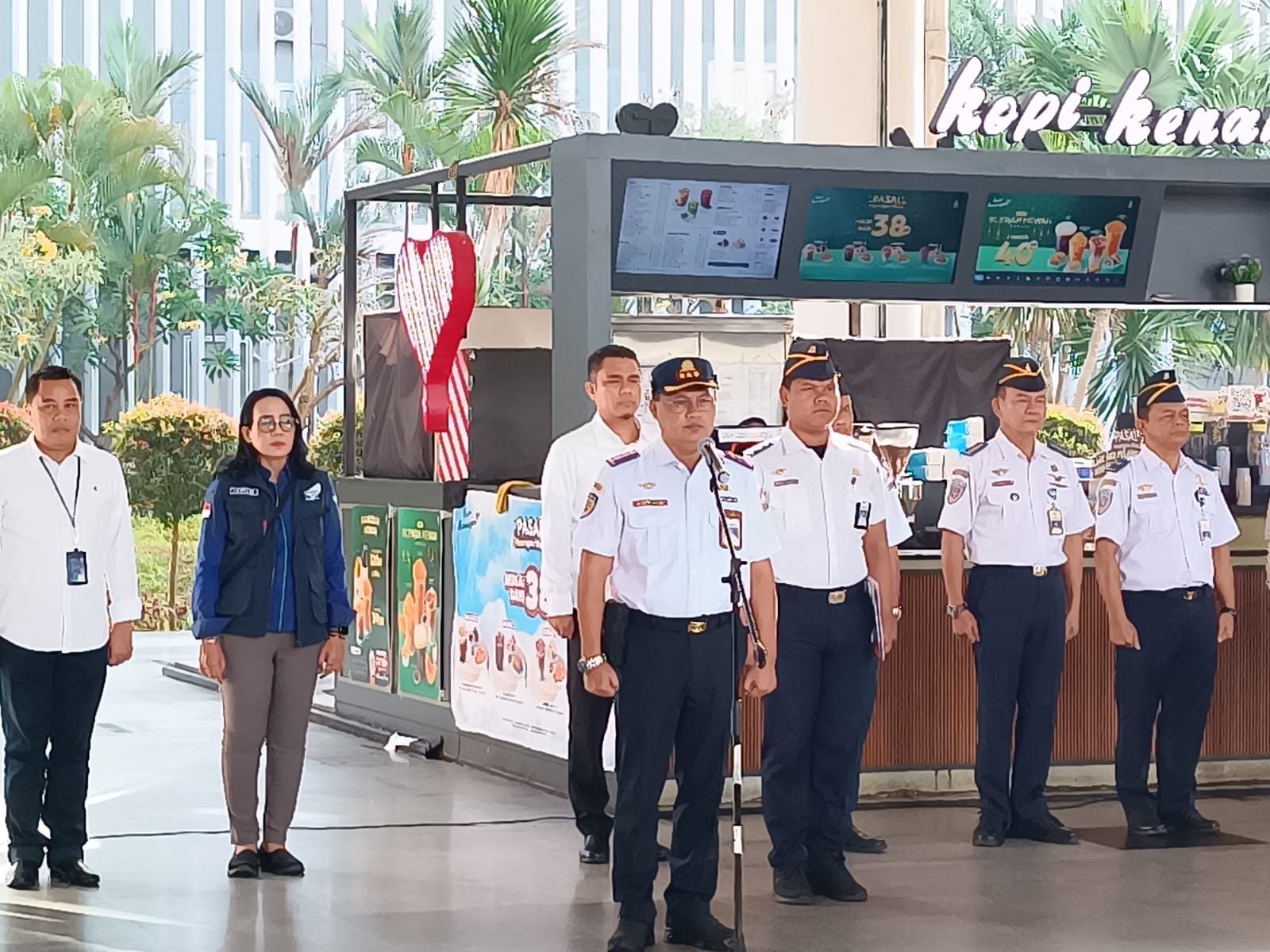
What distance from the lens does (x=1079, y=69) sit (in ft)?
112

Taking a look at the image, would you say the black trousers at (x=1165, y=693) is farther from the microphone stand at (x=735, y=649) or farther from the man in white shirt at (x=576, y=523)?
the microphone stand at (x=735, y=649)

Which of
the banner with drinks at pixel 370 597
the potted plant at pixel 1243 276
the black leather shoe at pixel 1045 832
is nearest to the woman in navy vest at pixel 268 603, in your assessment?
the black leather shoe at pixel 1045 832

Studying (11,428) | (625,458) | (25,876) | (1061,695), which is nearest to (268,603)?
(25,876)

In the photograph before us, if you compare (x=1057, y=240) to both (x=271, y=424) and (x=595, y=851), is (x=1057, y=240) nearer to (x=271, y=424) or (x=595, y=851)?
(x=595, y=851)

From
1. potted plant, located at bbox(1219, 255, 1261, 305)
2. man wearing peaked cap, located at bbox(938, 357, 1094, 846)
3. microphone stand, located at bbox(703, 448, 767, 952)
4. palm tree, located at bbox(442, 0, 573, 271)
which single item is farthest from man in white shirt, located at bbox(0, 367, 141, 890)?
palm tree, located at bbox(442, 0, 573, 271)

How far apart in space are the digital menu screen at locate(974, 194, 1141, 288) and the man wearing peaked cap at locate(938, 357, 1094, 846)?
2.02m

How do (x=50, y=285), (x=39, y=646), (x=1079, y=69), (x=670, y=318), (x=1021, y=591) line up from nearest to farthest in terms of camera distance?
(x=39, y=646)
(x=1021, y=591)
(x=670, y=318)
(x=50, y=285)
(x=1079, y=69)

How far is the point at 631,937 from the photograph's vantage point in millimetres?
5871

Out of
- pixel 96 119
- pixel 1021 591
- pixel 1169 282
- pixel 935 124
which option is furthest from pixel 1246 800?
pixel 96 119

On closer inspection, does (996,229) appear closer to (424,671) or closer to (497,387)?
(497,387)

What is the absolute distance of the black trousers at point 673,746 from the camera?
5.80 metres

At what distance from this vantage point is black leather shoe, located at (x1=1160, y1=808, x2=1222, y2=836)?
7.81m

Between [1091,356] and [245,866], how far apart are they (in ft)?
67.7

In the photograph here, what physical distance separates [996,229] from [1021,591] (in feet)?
8.40
